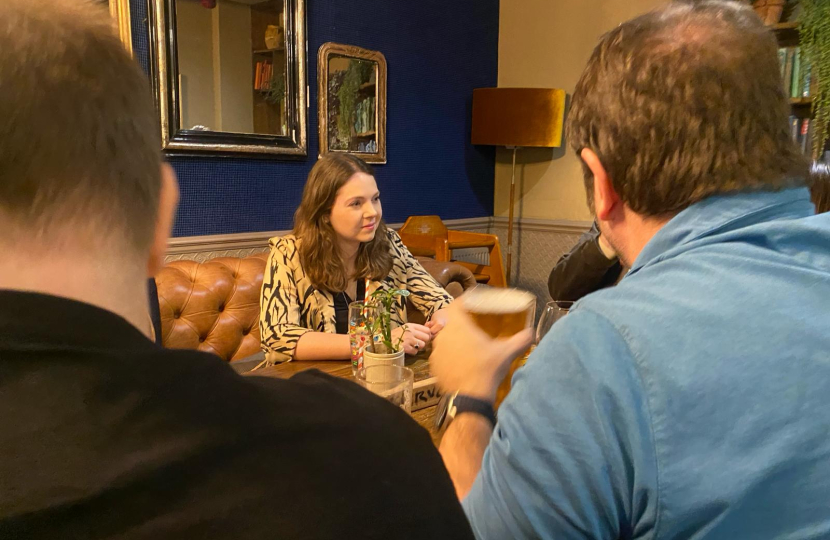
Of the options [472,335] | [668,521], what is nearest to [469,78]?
[472,335]

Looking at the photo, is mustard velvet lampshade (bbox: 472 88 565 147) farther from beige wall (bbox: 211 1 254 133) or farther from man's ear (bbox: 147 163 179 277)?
man's ear (bbox: 147 163 179 277)

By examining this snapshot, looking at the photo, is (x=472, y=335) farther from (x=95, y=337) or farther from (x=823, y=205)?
(x=823, y=205)

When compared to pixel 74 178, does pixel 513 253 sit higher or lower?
lower

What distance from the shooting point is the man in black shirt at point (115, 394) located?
357 millimetres

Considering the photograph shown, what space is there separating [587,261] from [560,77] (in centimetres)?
285

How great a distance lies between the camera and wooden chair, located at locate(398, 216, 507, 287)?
11.5ft

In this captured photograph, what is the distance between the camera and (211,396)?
397 mm

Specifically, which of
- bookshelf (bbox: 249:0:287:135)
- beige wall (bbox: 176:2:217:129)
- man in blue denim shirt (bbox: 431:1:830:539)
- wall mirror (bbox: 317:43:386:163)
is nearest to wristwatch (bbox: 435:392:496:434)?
man in blue denim shirt (bbox: 431:1:830:539)

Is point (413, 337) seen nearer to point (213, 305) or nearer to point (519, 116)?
point (213, 305)

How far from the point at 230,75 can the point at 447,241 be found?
146 centimetres

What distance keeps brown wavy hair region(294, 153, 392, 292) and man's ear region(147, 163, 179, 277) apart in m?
1.36

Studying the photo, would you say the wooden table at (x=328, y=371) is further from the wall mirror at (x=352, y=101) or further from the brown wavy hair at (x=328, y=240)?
the wall mirror at (x=352, y=101)

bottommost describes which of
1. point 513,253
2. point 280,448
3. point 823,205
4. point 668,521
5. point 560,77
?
point 513,253

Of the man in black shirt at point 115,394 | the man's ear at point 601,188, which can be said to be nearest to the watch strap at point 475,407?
the man's ear at point 601,188
